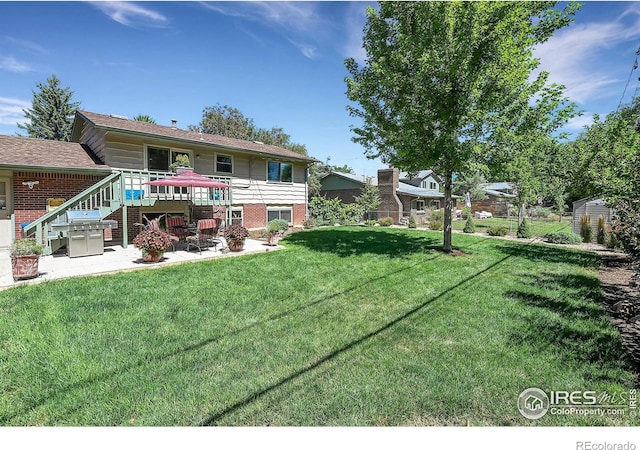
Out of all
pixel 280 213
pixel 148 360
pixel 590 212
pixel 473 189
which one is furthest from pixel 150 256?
pixel 473 189

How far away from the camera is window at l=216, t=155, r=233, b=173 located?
14.5 m

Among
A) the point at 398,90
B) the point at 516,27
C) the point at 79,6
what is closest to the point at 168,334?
the point at 79,6

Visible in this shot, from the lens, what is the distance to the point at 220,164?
14578 millimetres

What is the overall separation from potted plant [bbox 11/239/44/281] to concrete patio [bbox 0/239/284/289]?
A: 160mm

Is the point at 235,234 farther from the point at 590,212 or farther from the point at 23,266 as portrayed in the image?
the point at 590,212

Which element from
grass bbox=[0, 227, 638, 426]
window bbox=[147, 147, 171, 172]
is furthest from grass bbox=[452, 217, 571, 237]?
window bbox=[147, 147, 171, 172]

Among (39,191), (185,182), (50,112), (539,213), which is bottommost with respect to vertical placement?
(539,213)

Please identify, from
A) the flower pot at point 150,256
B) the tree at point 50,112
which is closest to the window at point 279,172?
the flower pot at point 150,256

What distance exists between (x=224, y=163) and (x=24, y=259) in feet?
31.5

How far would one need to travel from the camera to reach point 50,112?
3094 cm

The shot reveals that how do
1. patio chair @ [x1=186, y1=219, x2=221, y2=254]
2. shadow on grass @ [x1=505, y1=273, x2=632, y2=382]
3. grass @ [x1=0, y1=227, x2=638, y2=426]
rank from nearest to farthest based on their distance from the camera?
grass @ [x1=0, y1=227, x2=638, y2=426] < shadow on grass @ [x1=505, y1=273, x2=632, y2=382] < patio chair @ [x1=186, y1=219, x2=221, y2=254]

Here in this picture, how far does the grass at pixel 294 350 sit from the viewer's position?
267cm

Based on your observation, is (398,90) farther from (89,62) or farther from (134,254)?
(89,62)

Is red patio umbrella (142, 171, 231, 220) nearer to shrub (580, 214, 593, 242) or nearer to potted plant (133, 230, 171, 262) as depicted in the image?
potted plant (133, 230, 171, 262)
